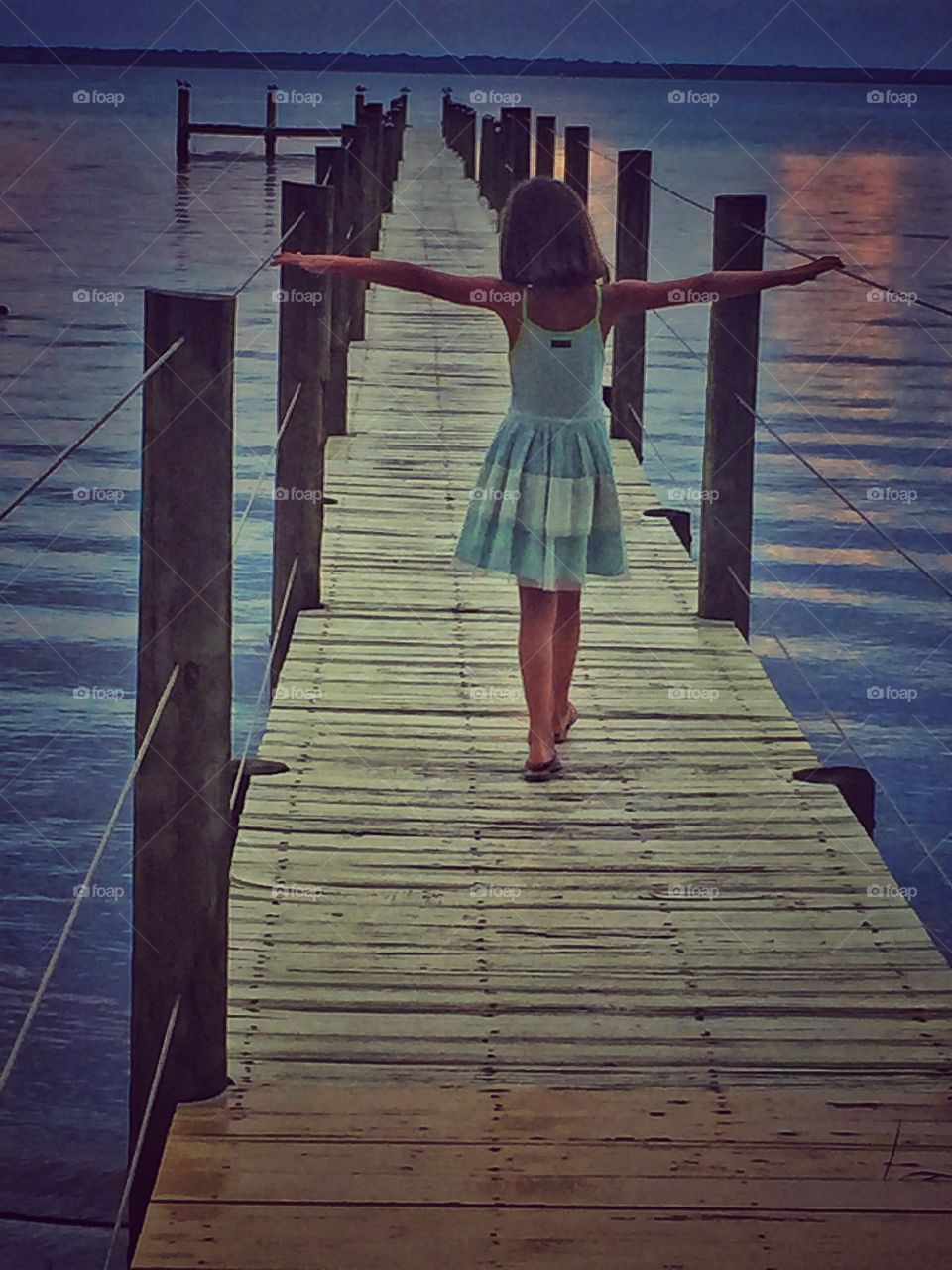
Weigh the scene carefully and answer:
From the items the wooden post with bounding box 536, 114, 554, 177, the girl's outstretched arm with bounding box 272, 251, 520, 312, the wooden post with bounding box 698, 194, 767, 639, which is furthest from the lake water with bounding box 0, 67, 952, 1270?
the wooden post with bounding box 536, 114, 554, 177

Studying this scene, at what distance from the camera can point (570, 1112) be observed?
336 centimetres

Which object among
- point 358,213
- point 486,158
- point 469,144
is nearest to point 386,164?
point 486,158

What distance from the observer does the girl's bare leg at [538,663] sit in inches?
196

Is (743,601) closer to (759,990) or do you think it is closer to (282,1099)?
(759,990)

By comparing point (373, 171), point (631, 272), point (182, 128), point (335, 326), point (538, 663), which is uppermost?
point (182, 128)

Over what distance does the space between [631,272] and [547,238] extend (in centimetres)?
467

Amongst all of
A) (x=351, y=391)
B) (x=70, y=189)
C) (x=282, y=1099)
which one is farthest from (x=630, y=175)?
(x=70, y=189)

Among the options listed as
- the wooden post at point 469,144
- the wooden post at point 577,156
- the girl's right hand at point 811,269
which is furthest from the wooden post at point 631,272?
the wooden post at point 469,144

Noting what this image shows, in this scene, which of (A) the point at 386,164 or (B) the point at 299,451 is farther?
(A) the point at 386,164

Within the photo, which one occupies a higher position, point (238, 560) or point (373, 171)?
point (373, 171)

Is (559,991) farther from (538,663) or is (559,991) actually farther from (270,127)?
(270,127)

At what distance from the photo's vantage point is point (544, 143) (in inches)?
707

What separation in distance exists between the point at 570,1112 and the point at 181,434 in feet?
3.88

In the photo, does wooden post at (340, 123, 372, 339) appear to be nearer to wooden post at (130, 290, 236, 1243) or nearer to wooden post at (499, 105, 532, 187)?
wooden post at (499, 105, 532, 187)
